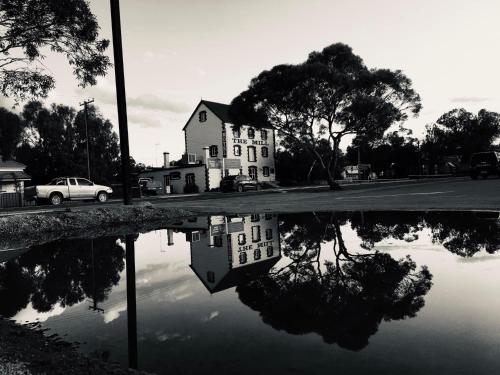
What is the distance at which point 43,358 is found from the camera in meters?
2.20

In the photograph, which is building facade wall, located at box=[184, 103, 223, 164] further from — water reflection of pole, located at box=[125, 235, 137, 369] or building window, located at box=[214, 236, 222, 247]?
water reflection of pole, located at box=[125, 235, 137, 369]

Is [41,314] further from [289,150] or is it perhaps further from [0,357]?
[289,150]

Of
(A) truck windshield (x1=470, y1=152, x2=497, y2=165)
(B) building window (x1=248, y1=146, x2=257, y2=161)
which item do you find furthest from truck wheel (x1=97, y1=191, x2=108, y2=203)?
(A) truck windshield (x1=470, y1=152, x2=497, y2=165)

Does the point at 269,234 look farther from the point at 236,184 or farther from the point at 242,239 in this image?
the point at 236,184

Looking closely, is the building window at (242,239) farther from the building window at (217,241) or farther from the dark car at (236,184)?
the dark car at (236,184)

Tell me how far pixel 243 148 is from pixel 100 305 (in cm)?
4430

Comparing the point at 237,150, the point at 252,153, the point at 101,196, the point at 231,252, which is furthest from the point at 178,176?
the point at 231,252

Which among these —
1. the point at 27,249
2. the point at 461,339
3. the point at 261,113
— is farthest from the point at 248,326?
the point at 261,113

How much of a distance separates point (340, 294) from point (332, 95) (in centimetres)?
2610

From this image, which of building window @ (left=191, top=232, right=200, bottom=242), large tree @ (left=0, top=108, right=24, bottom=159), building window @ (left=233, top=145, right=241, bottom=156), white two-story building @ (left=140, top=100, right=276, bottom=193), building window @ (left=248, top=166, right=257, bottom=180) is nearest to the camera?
building window @ (left=191, top=232, right=200, bottom=242)

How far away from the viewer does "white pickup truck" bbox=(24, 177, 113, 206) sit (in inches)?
967

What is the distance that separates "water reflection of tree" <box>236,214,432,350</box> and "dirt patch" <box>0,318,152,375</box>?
125cm

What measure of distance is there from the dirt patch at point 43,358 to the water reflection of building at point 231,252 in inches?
63.5

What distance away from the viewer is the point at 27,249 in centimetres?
700
